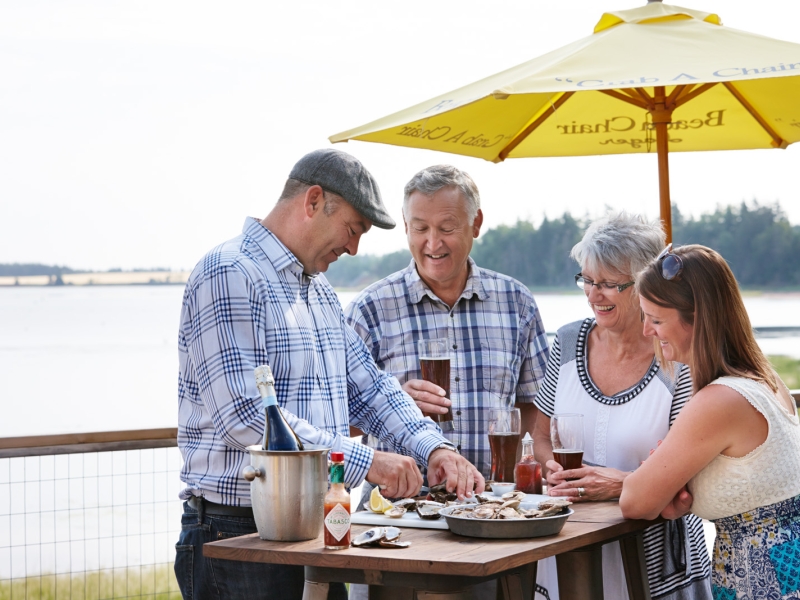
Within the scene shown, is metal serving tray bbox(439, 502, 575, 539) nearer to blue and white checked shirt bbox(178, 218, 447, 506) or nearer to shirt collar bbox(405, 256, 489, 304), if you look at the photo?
blue and white checked shirt bbox(178, 218, 447, 506)

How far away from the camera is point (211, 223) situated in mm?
27328

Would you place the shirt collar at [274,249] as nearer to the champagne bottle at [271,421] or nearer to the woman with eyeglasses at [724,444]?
the champagne bottle at [271,421]

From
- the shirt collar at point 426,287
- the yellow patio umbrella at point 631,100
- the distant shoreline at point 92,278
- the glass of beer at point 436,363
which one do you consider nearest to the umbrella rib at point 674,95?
the yellow patio umbrella at point 631,100

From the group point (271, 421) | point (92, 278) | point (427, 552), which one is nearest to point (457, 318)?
point (271, 421)

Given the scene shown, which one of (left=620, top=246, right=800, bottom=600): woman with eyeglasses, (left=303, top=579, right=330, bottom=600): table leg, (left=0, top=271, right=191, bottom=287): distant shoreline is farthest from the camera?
(left=0, top=271, right=191, bottom=287): distant shoreline

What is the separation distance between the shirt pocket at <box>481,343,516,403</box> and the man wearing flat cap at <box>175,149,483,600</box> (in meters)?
0.65

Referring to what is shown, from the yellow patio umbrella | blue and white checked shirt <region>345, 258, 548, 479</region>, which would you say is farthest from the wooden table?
the yellow patio umbrella

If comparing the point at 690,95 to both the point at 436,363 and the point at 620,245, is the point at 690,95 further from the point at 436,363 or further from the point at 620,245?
the point at 436,363

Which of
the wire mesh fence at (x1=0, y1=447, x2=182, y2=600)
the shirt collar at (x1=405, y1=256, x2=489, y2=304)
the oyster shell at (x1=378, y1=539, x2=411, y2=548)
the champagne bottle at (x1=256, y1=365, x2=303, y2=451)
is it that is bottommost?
the wire mesh fence at (x1=0, y1=447, x2=182, y2=600)

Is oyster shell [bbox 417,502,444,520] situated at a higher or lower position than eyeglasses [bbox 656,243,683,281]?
lower

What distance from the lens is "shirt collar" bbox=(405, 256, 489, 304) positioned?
345cm

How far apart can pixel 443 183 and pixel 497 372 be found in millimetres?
731

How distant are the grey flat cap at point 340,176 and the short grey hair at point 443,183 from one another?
0.73 m

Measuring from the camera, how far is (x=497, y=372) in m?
3.41
